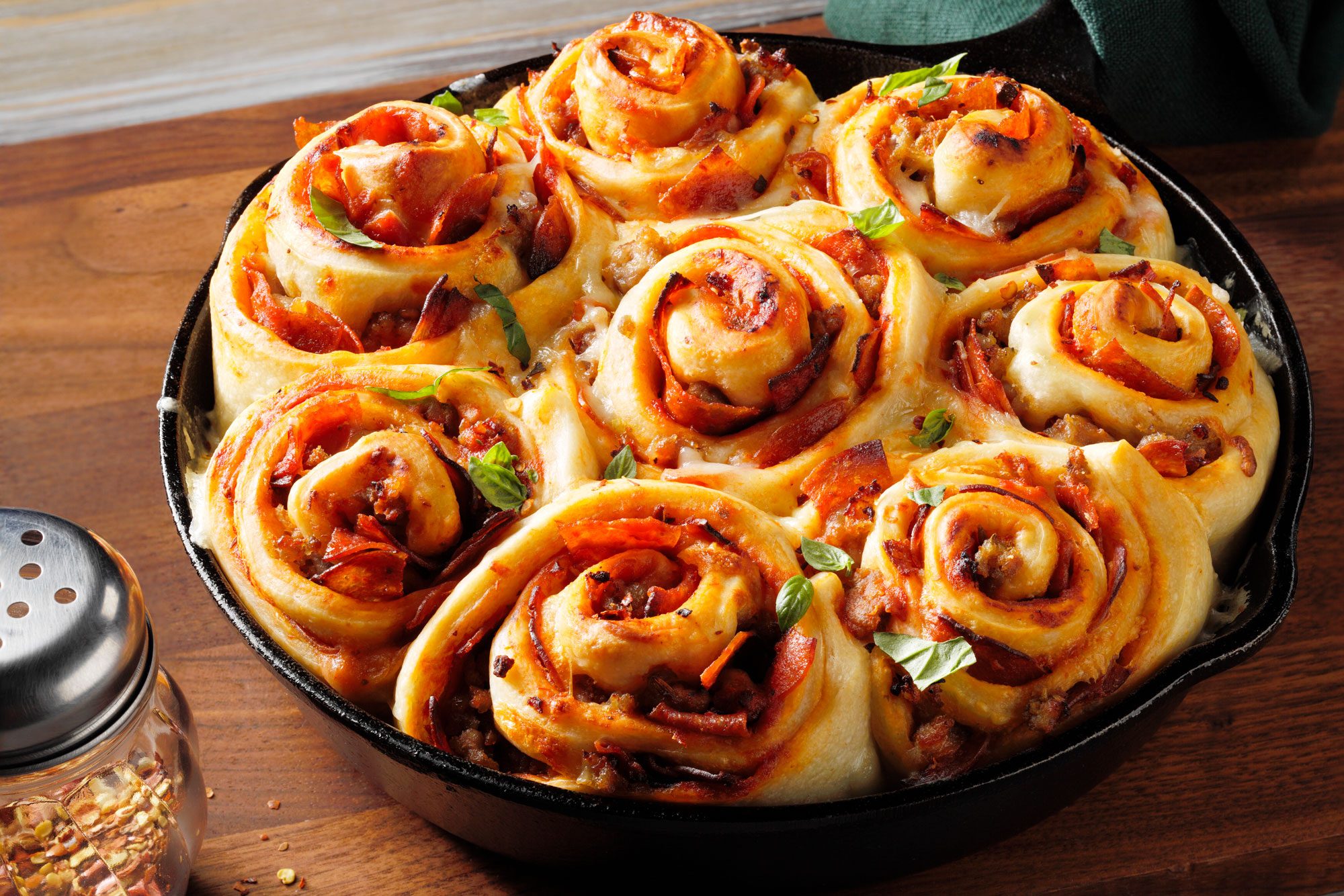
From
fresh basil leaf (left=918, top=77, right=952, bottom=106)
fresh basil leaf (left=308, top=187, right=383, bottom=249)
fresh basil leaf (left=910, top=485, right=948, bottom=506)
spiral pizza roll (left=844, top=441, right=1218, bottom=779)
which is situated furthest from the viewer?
fresh basil leaf (left=918, top=77, right=952, bottom=106)

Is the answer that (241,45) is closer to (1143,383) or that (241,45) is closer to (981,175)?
(981,175)

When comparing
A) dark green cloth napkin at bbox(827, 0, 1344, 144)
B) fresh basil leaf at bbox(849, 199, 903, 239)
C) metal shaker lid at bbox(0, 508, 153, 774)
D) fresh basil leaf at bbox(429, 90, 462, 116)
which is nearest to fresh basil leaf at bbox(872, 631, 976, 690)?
fresh basil leaf at bbox(849, 199, 903, 239)

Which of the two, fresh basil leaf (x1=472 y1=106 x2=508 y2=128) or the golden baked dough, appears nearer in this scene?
the golden baked dough

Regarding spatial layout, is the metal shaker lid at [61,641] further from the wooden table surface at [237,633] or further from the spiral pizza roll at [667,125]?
the spiral pizza roll at [667,125]

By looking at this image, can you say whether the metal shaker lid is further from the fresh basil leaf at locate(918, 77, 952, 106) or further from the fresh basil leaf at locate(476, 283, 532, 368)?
the fresh basil leaf at locate(918, 77, 952, 106)

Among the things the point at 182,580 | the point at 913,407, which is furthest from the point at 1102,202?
the point at 182,580

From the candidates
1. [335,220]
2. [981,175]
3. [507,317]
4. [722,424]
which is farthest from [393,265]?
[981,175]

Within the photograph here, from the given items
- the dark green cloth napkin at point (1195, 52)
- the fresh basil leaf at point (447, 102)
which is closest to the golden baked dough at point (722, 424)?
the fresh basil leaf at point (447, 102)
